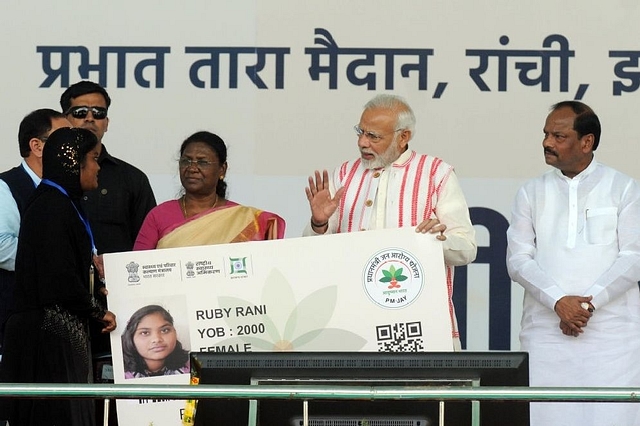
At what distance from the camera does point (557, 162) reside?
583 cm

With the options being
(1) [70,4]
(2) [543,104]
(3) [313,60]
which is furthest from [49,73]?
(2) [543,104]

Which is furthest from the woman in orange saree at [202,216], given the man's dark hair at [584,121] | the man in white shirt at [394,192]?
the man's dark hair at [584,121]

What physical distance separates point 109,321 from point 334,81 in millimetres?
2376

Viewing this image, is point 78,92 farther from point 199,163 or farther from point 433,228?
point 433,228

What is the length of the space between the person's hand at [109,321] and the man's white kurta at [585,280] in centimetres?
172

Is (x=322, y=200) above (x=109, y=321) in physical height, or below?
above

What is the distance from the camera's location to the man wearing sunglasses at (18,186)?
18.3 feet

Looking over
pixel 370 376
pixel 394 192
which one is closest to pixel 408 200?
pixel 394 192

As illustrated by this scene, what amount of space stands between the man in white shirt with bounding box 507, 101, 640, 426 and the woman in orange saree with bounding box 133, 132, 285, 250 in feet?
3.67

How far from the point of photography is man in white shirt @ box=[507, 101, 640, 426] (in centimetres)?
571

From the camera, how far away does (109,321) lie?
5.12 m

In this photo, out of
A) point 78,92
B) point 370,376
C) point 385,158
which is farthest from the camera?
point 78,92

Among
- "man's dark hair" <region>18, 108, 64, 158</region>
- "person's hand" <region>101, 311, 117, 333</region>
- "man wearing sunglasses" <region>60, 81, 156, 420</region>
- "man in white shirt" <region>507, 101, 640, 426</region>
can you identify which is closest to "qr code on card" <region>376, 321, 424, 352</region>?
"man in white shirt" <region>507, 101, 640, 426</region>

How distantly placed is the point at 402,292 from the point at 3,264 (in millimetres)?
1646
